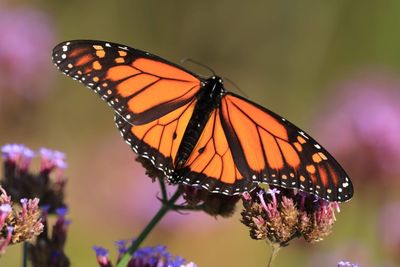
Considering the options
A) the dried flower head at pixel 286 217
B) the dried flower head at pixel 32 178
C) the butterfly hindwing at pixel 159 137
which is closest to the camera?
the dried flower head at pixel 286 217

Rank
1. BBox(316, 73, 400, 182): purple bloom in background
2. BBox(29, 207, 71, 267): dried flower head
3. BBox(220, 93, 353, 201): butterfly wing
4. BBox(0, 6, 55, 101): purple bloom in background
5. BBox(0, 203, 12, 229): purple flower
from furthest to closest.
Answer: BBox(0, 6, 55, 101): purple bloom in background, BBox(316, 73, 400, 182): purple bloom in background, BBox(29, 207, 71, 267): dried flower head, BBox(220, 93, 353, 201): butterfly wing, BBox(0, 203, 12, 229): purple flower

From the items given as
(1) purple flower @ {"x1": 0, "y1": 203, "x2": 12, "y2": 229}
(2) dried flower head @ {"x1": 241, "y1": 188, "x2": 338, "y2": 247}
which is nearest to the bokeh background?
(2) dried flower head @ {"x1": 241, "y1": 188, "x2": 338, "y2": 247}

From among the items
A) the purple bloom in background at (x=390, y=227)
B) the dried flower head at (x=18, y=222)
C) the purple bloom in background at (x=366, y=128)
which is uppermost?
the purple bloom in background at (x=366, y=128)

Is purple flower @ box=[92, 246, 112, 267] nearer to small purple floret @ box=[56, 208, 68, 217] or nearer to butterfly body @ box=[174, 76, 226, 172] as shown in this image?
small purple floret @ box=[56, 208, 68, 217]

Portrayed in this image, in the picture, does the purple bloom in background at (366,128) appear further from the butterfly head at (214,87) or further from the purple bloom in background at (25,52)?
the purple bloom in background at (25,52)

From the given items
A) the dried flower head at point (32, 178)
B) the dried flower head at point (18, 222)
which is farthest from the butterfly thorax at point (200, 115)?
the dried flower head at point (32, 178)

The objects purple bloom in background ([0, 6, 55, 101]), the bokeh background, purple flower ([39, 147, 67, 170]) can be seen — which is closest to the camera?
purple flower ([39, 147, 67, 170])

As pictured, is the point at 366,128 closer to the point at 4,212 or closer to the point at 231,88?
the point at 231,88
